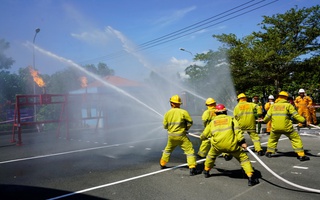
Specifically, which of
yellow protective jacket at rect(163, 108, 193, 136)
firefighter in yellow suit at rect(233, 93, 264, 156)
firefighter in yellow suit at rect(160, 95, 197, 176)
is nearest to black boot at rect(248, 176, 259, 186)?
firefighter in yellow suit at rect(160, 95, 197, 176)

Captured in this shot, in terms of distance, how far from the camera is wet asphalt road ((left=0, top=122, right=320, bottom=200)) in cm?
438

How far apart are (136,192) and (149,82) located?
18.7m

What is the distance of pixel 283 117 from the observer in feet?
20.9

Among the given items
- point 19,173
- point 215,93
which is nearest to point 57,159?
point 19,173

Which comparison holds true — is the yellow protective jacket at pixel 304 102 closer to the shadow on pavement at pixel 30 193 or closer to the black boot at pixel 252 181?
the black boot at pixel 252 181

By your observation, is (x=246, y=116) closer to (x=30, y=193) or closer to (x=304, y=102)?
(x=30, y=193)

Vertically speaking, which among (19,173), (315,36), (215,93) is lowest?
(19,173)

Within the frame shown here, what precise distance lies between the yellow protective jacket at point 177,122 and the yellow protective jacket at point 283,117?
96.6 inches

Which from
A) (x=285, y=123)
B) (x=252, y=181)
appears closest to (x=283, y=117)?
(x=285, y=123)

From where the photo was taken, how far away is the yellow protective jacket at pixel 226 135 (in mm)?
4637

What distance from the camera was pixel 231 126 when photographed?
4699 mm

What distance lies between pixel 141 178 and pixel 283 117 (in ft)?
13.0

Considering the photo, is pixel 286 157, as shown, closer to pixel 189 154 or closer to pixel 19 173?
pixel 189 154

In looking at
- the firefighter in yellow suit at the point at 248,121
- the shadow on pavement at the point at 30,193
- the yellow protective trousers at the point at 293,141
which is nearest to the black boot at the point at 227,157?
the firefighter in yellow suit at the point at 248,121
